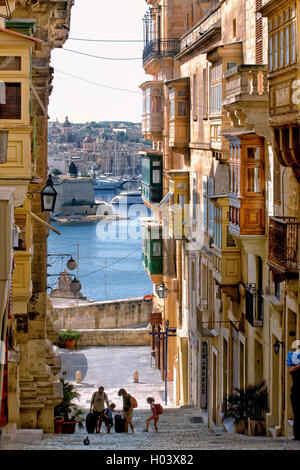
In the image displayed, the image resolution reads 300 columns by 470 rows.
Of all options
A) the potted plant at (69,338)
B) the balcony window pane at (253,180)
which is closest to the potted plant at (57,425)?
the balcony window pane at (253,180)

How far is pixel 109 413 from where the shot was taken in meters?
20.0

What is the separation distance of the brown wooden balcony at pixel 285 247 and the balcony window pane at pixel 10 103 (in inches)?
159

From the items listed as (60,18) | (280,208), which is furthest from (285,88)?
(60,18)

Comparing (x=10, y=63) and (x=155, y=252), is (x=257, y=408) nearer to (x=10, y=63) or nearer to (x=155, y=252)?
(x=10, y=63)

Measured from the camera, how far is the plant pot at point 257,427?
57.9ft

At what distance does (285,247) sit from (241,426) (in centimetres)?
512

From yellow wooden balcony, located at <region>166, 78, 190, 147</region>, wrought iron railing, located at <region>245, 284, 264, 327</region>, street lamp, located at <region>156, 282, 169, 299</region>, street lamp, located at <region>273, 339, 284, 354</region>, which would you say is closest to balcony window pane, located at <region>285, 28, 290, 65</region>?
street lamp, located at <region>273, 339, 284, 354</region>

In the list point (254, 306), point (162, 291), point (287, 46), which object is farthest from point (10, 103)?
point (162, 291)

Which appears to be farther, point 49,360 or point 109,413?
point 49,360

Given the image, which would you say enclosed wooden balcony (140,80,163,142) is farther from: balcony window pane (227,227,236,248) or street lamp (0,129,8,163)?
street lamp (0,129,8,163)

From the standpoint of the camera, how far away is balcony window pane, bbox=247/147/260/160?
18.4 meters

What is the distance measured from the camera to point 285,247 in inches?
557

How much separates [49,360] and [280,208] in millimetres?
9896
